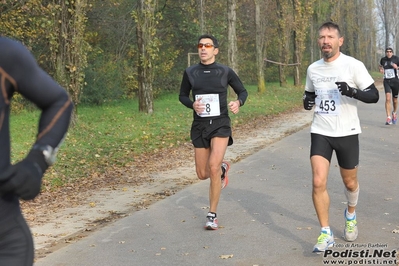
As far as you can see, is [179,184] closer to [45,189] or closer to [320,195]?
[45,189]

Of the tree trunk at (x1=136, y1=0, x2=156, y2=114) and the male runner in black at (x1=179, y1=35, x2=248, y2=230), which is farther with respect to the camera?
the tree trunk at (x1=136, y1=0, x2=156, y2=114)

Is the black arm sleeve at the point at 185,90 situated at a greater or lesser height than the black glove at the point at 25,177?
lesser

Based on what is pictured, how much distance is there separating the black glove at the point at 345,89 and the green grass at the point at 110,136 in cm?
592

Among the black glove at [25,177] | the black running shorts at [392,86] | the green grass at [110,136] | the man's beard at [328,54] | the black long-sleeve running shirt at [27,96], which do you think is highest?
the black long-sleeve running shirt at [27,96]

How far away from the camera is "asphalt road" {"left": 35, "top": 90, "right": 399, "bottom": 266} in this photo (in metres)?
6.84

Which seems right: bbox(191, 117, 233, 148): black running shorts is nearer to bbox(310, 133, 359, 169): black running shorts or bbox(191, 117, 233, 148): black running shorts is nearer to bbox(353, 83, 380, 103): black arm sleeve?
bbox(310, 133, 359, 169): black running shorts

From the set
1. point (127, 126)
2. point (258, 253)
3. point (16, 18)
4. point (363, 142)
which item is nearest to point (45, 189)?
point (258, 253)

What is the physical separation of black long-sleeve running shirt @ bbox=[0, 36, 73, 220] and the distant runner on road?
4.17 metres

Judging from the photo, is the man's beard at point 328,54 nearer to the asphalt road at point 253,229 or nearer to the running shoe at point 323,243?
the running shoe at point 323,243

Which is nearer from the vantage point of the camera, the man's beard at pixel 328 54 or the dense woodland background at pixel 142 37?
the man's beard at pixel 328 54

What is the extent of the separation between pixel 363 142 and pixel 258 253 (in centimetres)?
972

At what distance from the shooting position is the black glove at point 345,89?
21.7 ft

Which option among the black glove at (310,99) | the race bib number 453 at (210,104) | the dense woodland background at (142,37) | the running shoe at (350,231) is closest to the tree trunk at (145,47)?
the dense woodland background at (142,37)

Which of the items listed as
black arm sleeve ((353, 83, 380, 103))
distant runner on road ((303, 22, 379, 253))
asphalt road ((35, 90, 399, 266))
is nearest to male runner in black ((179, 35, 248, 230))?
asphalt road ((35, 90, 399, 266))
